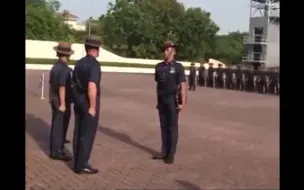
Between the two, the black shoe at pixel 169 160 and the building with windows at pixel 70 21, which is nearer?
the black shoe at pixel 169 160

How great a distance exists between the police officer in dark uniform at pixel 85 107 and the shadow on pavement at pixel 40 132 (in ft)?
1.73

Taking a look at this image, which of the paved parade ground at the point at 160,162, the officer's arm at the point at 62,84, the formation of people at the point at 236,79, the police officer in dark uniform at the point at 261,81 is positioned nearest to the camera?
the paved parade ground at the point at 160,162

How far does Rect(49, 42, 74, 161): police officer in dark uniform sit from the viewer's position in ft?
21.9

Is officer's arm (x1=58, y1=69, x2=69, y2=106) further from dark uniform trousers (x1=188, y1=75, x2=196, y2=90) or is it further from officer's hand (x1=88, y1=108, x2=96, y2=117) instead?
dark uniform trousers (x1=188, y1=75, x2=196, y2=90)

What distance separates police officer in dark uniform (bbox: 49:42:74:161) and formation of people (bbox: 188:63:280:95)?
1692cm

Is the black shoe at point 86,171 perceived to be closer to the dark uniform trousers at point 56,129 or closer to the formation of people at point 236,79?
the dark uniform trousers at point 56,129

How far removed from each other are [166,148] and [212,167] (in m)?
0.71

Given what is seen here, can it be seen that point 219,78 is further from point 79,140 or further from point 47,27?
point 47,27

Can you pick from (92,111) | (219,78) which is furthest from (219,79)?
(92,111)

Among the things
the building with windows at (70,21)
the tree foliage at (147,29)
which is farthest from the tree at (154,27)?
the building with windows at (70,21)

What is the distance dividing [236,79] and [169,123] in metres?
20.0

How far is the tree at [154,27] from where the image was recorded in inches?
2351

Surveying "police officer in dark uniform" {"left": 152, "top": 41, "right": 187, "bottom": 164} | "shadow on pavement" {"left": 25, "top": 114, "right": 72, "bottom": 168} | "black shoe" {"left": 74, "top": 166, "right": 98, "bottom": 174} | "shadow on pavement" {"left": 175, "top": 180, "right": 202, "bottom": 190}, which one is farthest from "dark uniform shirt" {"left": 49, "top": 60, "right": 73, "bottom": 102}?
"shadow on pavement" {"left": 175, "top": 180, "right": 202, "bottom": 190}
